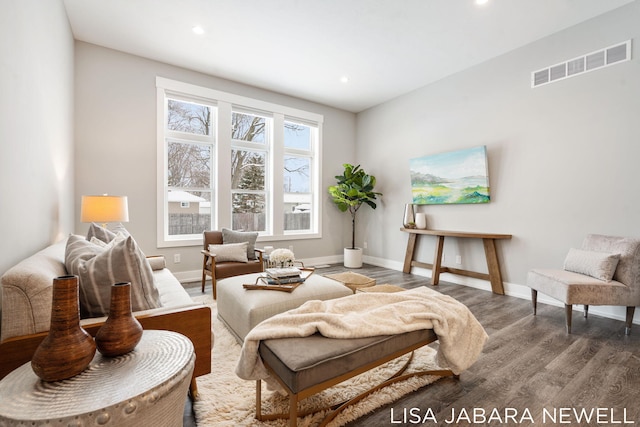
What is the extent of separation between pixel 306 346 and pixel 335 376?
6.6 inches

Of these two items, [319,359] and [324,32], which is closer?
[319,359]

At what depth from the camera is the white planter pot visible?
5.43 m

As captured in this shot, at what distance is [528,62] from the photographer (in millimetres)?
3609

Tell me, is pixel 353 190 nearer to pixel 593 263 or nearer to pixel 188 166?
pixel 188 166

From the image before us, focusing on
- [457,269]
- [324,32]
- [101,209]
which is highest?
[324,32]

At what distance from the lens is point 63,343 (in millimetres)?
843

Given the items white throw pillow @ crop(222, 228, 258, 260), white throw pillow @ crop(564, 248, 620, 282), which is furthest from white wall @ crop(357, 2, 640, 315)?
white throw pillow @ crop(222, 228, 258, 260)

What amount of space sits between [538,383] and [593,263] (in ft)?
5.14

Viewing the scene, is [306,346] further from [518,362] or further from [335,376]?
[518,362]

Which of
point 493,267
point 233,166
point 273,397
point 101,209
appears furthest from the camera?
point 233,166

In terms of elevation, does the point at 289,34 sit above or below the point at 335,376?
above

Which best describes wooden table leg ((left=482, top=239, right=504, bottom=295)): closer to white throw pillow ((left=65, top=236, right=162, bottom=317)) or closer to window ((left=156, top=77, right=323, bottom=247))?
window ((left=156, top=77, right=323, bottom=247))

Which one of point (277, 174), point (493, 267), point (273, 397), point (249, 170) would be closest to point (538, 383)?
point (273, 397)

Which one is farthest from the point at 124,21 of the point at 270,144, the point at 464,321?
the point at 464,321
